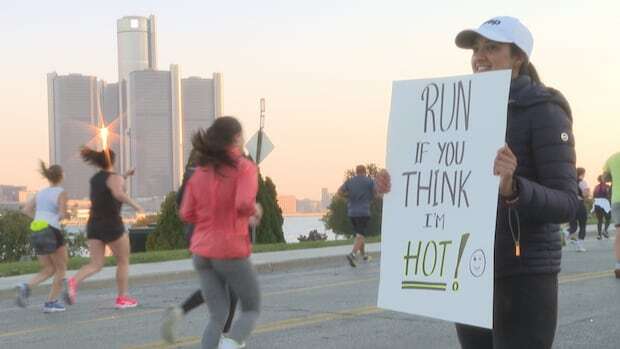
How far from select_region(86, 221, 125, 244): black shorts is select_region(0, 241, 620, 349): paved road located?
81 cm

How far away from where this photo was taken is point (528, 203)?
10.4 ft

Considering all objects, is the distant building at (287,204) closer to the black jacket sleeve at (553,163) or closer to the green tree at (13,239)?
the green tree at (13,239)

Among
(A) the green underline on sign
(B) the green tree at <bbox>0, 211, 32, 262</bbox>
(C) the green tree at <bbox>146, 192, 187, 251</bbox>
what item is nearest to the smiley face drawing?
(A) the green underline on sign

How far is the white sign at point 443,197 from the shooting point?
10.6 feet

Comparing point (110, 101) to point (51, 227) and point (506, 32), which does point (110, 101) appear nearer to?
point (51, 227)

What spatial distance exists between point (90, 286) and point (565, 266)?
701cm

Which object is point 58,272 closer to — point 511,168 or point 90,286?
point 90,286

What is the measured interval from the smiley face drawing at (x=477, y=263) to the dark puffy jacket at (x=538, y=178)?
0.58 ft

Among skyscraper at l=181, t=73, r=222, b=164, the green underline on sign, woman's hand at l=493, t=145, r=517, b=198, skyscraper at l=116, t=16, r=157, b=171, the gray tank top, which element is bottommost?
the gray tank top

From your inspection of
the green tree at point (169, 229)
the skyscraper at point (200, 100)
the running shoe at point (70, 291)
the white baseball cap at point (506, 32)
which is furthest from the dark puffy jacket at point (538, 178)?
the skyscraper at point (200, 100)

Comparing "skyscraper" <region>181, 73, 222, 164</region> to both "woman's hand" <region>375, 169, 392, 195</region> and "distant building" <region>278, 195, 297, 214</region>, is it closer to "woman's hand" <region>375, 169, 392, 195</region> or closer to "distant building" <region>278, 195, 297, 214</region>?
"distant building" <region>278, 195, 297, 214</region>

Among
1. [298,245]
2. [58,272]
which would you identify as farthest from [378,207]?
[58,272]

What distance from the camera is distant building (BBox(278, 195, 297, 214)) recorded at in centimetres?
2596

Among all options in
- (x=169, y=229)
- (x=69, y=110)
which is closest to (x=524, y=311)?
(x=169, y=229)
